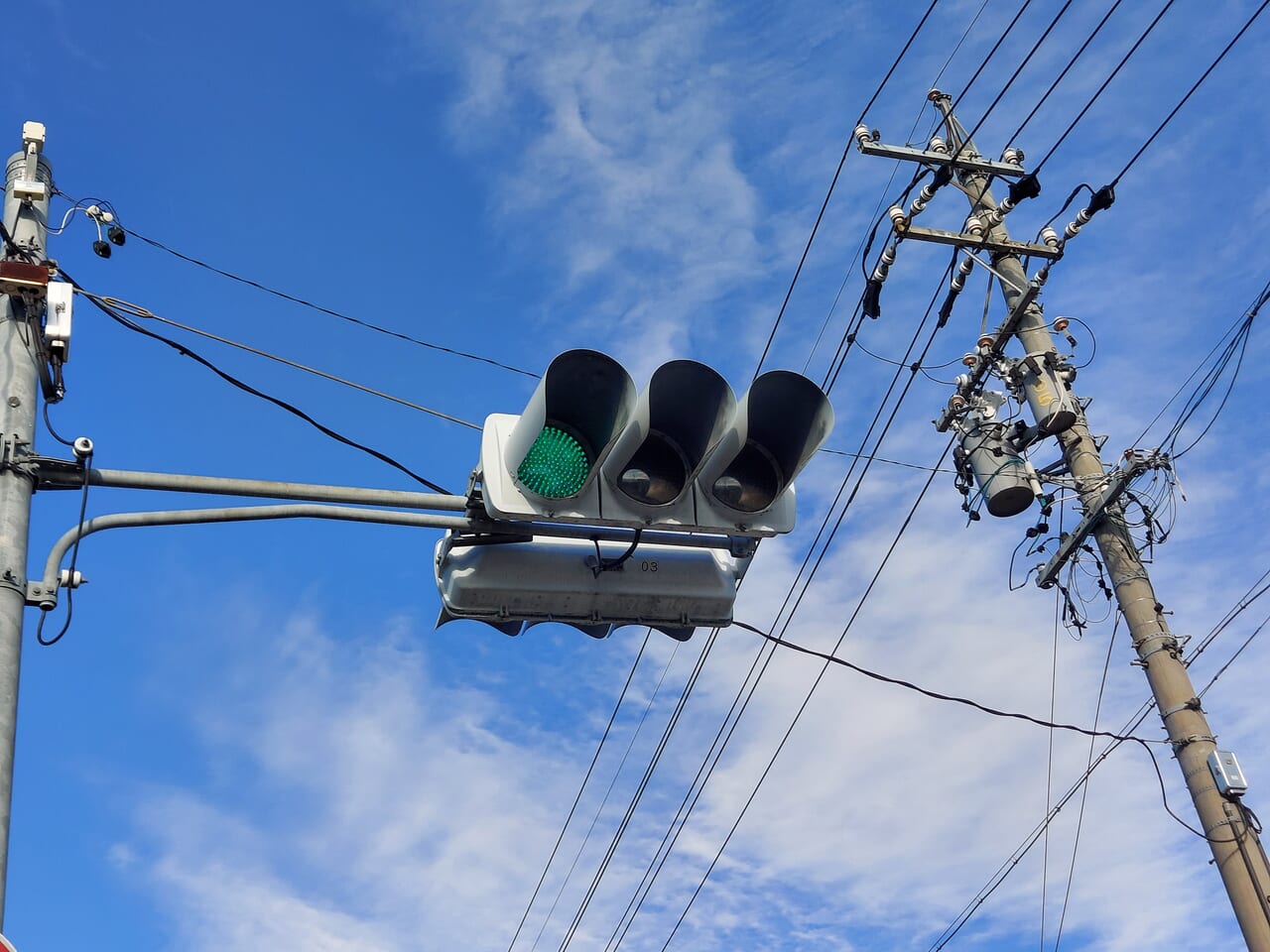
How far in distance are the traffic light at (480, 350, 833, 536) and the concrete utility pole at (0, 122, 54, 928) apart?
5.70 ft

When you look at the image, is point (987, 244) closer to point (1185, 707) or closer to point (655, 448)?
point (1185, 707)

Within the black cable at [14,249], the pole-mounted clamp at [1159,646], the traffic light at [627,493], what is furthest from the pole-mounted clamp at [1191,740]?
the black cable at [14,249]

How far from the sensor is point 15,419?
193 inches

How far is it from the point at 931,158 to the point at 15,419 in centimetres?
845

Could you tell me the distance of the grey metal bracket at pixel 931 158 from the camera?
11.1 metres

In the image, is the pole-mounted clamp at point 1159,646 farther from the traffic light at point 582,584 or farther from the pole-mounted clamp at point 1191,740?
the traffic light at point 582,584

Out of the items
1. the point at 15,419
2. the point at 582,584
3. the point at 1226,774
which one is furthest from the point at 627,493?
the point at 1226,774

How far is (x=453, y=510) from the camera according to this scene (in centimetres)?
547

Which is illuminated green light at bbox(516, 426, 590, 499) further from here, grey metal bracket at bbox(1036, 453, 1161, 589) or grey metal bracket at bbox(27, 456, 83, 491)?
grey metal bracket at bbox(1036, 453, 1161, 589)

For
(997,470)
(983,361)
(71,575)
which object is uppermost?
(983,361)

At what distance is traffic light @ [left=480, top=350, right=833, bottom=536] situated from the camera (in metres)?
5.03

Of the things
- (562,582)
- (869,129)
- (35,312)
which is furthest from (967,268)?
(35,312)

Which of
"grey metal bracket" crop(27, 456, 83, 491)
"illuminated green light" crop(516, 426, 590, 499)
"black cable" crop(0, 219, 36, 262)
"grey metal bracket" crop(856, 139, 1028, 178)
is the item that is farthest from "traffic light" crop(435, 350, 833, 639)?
"grey metal bracket" crop(856, 139, 1028, 178)

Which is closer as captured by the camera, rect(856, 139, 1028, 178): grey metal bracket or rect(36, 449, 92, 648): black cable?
rect(36, 449, 92, 648): black cable
